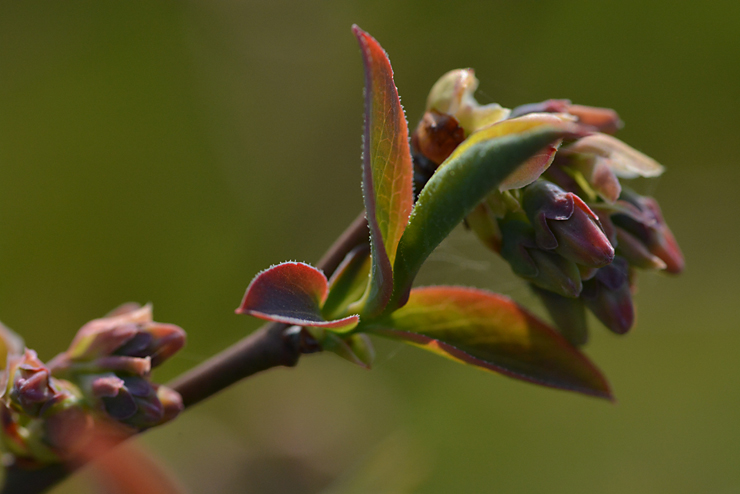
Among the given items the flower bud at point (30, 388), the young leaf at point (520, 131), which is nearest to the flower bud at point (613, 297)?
the young leaf at point (520, 131)

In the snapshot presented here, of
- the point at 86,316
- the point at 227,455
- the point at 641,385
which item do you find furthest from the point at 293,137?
the point at 641,385

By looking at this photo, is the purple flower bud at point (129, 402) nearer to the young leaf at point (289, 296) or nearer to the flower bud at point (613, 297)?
the young leaf at point (289, 296)

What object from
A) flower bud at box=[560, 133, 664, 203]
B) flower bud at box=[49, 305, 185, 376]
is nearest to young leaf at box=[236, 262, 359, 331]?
flower bud at box=[49, 305, 185, 376]

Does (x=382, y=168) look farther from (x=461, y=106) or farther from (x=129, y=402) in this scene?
(x=129, y=402)

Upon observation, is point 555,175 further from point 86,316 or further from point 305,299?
point 86,316

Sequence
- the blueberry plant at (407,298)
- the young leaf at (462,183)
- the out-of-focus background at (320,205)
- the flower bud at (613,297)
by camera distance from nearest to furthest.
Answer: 1. the young leaf at (462,183)
2. the blueberry plant at (407,298)
3. the flower bud at (613,297)
4. the out-of-focus background at (320,205)

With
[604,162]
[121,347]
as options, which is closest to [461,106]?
[604,162]

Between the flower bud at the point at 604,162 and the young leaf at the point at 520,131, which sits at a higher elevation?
the young leaf at the point at 520,131
